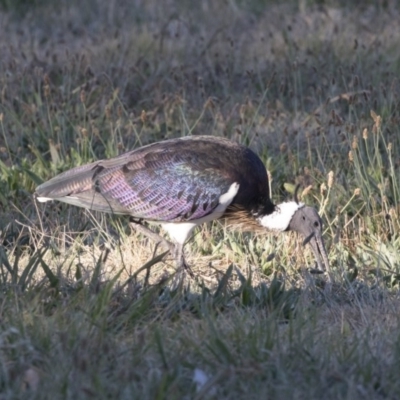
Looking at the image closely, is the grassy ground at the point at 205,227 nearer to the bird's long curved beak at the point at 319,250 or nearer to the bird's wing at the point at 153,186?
the bird's long curved beak at the point at 319,250

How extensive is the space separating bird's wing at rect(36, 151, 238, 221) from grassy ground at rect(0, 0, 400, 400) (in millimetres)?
295

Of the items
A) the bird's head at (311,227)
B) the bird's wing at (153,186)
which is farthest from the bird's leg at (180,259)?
the bird's head at (311,227)

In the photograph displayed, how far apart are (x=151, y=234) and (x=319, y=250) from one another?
1046 millimetres

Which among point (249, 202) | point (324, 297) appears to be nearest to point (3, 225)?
point (249, 202)

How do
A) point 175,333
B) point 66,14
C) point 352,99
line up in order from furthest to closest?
point 66,14 → point 352,99 → point 175,333

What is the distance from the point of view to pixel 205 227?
697cm

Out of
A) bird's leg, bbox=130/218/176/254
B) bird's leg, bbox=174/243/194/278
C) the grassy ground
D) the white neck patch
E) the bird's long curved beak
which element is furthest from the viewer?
the white neck patch

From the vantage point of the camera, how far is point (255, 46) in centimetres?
1016

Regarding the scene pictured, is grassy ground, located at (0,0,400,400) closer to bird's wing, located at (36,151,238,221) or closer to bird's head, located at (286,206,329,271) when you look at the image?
bird's head, located at (286,206,329,271)

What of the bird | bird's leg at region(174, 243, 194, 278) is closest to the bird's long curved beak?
the bird

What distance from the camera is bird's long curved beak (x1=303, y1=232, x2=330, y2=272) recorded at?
621 cm

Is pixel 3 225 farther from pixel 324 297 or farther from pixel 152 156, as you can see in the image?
pixel 324 297

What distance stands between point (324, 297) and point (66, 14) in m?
6.69

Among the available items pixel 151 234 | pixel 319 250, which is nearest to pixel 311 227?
pixel 319 250
